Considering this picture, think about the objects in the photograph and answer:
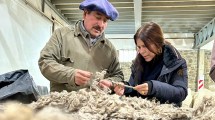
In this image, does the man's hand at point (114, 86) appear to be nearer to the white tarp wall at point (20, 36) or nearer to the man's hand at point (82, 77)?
the man's hand at point (82, 77)

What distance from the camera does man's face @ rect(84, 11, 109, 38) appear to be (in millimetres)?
1373

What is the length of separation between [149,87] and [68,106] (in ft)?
1.49

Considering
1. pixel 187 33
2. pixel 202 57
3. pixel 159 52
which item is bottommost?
pixel 202 57

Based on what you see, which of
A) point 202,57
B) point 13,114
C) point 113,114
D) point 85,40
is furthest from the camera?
point 202,57

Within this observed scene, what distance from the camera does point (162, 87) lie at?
3.82 ft

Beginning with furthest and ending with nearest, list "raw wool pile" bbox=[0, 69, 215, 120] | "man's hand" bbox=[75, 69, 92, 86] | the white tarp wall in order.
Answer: the white tarp wall < "man's hand" bbox=[75, 69, 92, 86] < "raw wool pile" bbox=[0, 69, 215, 120]

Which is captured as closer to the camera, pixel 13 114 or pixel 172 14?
pixel 13 114

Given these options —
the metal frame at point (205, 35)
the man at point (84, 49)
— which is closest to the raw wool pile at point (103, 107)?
the man at point (84, 49)

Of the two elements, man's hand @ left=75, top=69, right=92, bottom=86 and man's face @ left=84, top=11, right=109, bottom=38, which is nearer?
man's hand @ left=75, top=69, right=92, bottom=86

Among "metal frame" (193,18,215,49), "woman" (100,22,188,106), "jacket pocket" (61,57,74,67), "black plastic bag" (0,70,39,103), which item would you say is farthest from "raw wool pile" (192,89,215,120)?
"metal frame" (193,18,215,49)

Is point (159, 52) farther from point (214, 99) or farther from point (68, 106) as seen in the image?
point (68, 106)

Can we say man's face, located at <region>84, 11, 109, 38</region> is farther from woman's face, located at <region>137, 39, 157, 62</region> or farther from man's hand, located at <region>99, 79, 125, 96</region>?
man's hand, located at <region>99, 79, 125, 96</region>

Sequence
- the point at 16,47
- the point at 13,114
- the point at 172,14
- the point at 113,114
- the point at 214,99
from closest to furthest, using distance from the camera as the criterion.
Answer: the point at 13,114 < the point at 113,114 < the point at 214,99 < the point at 16,47 < the point at 172,14

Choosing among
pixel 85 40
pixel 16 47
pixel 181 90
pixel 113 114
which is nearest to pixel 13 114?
pixel 113 114
